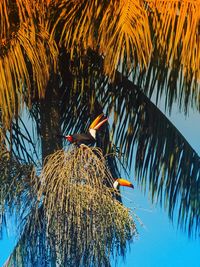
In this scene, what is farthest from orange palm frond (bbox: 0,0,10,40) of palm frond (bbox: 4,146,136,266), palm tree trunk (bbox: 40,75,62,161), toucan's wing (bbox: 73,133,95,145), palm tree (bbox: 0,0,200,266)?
palm frond (bbox: 4,146,136,266)

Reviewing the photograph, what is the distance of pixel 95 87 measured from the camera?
9.41 metres

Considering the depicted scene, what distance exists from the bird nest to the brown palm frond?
4.47ft

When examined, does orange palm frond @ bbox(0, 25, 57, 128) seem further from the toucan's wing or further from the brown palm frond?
the brown palm frond

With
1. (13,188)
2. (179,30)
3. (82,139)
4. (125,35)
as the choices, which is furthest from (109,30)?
(13,188)

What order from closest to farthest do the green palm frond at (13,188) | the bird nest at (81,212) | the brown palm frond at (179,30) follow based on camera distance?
the bird nest at (81,212) → the green palm frond at (13,188) → the brown palm frond at (179,30)

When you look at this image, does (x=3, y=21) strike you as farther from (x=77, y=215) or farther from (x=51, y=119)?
(x=77, y=215)

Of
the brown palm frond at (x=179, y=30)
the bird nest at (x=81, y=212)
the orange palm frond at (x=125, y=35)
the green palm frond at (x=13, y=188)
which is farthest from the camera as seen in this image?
the brown palm frond at (x=179, y=30)

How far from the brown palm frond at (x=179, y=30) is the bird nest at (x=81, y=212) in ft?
4.47

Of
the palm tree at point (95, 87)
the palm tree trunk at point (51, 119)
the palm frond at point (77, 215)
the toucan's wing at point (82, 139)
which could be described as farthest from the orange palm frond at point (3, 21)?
the palm frond at point (77, 215)

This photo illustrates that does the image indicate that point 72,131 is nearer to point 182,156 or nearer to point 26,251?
point 182,156

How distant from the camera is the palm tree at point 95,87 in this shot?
7.48 metres

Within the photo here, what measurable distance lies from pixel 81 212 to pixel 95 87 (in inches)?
99.1

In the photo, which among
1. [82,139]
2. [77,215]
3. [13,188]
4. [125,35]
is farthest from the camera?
[125,35]

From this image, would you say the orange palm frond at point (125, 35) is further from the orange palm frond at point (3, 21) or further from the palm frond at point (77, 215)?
the palm frond at point (77, 215)
